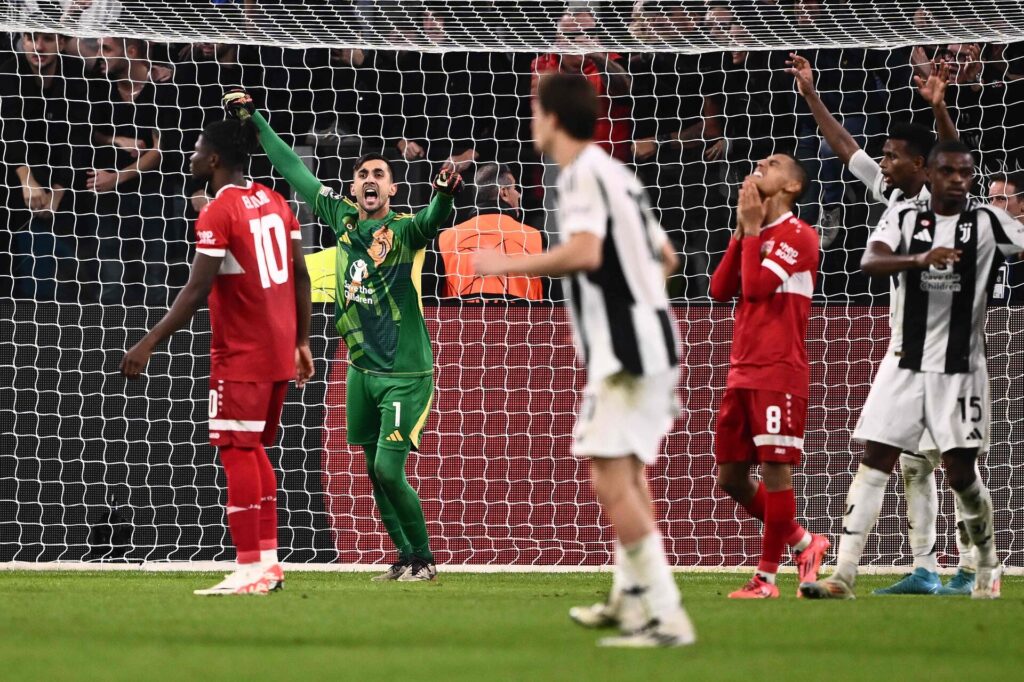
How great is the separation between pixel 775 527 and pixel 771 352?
2.40 ft

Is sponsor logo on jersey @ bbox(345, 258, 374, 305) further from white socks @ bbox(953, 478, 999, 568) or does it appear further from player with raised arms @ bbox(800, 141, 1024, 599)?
white socks @ bbox(953, 478, 999, 568)

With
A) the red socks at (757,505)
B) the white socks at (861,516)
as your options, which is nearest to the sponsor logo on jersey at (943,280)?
the white socks at (861,516)

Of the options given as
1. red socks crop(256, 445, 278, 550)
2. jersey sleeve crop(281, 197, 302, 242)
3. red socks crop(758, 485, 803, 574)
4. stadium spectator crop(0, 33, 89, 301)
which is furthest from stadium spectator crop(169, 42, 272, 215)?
red socks crop(758, 485, 803, 574)

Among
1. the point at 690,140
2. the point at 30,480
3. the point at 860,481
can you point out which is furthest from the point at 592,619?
the point at 690,140

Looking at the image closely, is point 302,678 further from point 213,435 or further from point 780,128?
point 780,128

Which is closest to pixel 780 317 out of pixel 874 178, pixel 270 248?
pixel 874 178

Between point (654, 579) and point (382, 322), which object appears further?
point (382, 322)

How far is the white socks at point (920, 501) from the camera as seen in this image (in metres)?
6.97

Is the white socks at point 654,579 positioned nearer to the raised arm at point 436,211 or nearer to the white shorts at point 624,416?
the white shorts at point 624,416

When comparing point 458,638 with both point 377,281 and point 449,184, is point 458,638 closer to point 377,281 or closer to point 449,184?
point 449,184

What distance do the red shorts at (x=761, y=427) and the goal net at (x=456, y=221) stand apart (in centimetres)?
232

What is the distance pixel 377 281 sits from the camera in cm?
767

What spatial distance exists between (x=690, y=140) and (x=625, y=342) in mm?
5540

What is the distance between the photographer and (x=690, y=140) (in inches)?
375
